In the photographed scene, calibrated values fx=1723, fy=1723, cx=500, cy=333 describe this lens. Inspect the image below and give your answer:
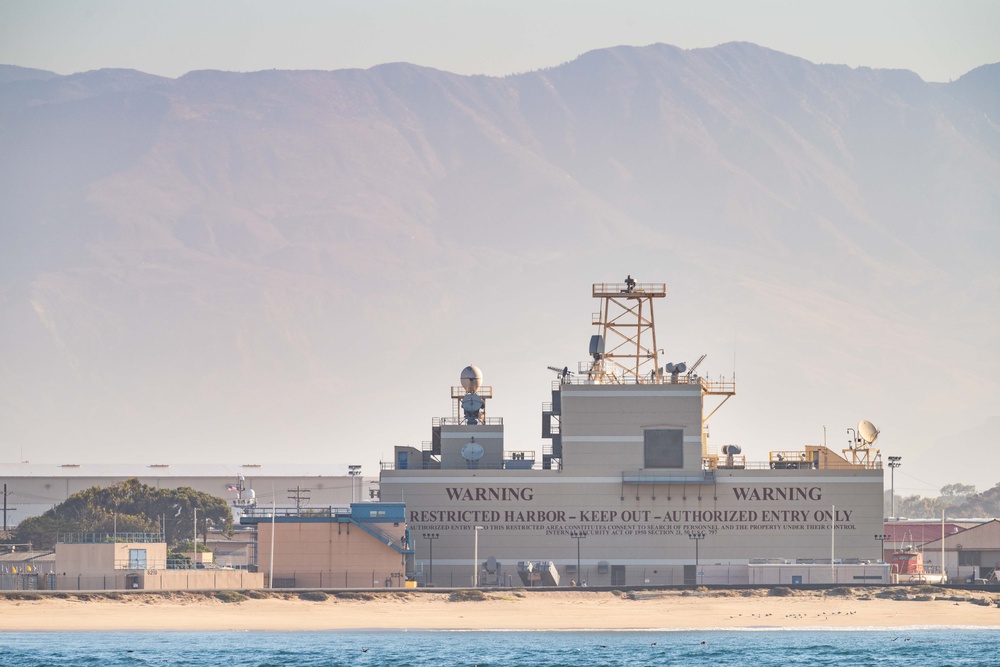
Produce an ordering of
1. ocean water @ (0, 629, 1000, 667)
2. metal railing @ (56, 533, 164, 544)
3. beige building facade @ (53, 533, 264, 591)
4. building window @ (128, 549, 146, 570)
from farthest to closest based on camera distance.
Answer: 1. metal railing @ (56, 533, 164, 544)
2. building window @ (128, 549, 146, 570)
3. beige building facade @ (53, 533, 264, 591)
4. ocean water @ (0, 629, 1000, 667)

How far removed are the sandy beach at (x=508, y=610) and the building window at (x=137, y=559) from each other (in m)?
4.87

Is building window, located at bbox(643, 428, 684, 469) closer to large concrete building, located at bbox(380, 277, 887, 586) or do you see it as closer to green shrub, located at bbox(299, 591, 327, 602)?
large concrete building, located at bbox(380, 277, 887, 586)

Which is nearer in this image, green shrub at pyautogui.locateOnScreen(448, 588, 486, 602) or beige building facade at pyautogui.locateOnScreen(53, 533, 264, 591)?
beige building facade at pyautogui.locateOnScreen(53, 533, 264, 591)

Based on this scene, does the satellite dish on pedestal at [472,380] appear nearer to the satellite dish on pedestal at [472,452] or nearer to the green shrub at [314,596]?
the satellite dish on pedestal at [472,452]

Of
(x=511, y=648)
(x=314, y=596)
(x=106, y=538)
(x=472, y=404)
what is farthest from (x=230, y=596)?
(x=472, y=404)

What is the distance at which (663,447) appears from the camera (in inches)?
4343

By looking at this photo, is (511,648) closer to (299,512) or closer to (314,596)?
(314,596)

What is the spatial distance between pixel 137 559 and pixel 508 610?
22346mm

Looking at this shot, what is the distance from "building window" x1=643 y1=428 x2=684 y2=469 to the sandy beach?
9.92 m

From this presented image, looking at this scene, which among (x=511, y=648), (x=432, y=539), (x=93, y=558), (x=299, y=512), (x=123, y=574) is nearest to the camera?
(x=511, y=648)

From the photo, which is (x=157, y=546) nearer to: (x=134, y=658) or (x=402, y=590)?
(x=402, y=590)

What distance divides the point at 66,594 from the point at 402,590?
1911 cm

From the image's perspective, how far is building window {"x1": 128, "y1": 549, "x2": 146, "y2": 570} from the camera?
10119 cm

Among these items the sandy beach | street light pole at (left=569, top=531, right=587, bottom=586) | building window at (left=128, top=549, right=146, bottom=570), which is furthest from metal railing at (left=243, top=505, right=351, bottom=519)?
street light pole at (left=569, top=531, right=587, bottom=586)
